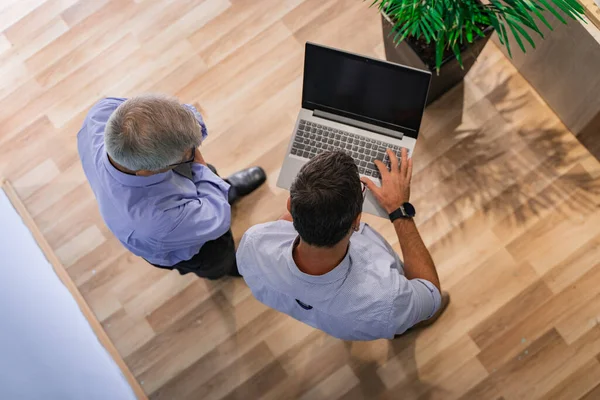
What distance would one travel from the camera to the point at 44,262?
2.39 meters

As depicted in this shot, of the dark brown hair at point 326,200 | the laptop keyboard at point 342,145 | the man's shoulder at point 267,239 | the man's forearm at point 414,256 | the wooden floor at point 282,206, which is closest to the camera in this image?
the dark brown hair at point 326,200

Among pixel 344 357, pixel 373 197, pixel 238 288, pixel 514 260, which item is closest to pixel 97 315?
pixel 238 288

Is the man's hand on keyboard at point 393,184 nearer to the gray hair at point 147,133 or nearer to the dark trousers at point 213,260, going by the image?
the dark trousers at point 213,260

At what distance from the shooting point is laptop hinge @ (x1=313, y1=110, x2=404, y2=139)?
78.0 inches

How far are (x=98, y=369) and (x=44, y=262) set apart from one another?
22.0 inches

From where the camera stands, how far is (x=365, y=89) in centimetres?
185

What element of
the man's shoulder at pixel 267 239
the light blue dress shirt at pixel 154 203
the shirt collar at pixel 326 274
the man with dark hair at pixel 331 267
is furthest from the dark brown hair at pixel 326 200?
the light blue dress shirt at pixel 154 203

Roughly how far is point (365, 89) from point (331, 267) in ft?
2.45

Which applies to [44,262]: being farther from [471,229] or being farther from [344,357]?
[471,229]

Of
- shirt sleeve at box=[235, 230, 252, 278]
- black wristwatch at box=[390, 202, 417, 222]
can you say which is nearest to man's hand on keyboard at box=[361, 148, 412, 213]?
black wristwatch at box=[390, 202, 417, 222]

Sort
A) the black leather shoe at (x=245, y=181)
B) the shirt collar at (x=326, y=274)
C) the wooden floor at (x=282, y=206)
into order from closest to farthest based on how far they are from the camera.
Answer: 1. the shirt collar at (x=326, y=274)
2. the wooden floor at (x=282, y=206)
3. the black leather shoe at (x=245, y=181)

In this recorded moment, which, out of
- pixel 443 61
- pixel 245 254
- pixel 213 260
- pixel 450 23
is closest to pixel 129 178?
pixel 245 254

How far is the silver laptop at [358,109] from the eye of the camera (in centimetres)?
177

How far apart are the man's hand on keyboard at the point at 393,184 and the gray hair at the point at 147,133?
2.45 ft
